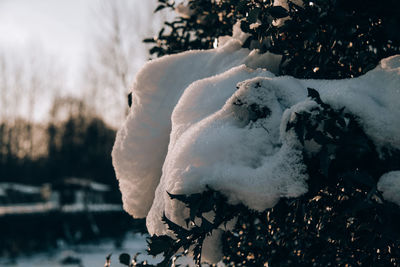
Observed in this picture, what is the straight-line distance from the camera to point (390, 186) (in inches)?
56.2

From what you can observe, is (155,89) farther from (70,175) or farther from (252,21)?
(70,175)

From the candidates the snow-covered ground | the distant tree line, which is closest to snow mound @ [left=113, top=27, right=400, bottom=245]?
the snow-covered ground

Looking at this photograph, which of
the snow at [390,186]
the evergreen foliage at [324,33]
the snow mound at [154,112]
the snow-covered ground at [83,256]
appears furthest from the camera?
the snow-covered ground at [83,256]

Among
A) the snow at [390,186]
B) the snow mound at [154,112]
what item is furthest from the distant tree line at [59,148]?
the snow at [390,186]

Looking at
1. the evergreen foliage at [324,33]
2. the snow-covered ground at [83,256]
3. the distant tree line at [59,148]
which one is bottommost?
the distant tree line at [59,148]

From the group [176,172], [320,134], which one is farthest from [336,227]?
[176,172]

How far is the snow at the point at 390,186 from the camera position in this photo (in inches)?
55.6

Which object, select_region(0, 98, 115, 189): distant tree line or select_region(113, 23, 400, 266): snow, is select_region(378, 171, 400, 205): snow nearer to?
select_region(113, 23, 400, 266): snow

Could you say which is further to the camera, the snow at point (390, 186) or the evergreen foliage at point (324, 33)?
the evergreen foliage at point (324, 33)

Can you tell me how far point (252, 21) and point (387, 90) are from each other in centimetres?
72

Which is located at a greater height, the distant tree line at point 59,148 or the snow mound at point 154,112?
the snow mound at point 154,112

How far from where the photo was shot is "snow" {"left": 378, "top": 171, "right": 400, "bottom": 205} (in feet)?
4.64

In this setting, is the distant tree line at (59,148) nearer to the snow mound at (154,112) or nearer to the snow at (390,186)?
Answer: the snow mound at (154,112)

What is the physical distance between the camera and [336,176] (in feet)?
5.22
